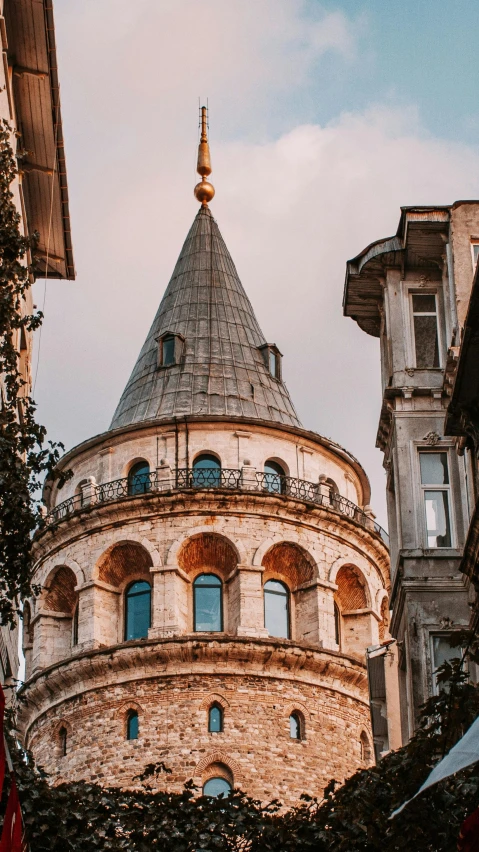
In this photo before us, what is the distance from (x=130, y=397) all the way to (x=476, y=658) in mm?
39883

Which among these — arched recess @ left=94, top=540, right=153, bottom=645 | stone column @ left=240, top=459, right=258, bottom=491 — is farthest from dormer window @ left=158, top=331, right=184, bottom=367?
arched recess @ left=94, top=540, right=153, bottom=645

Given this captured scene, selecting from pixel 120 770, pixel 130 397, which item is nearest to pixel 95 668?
pixel 120 770

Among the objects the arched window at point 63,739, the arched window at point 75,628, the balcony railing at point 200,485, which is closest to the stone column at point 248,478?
the balcony railing at point 200,485

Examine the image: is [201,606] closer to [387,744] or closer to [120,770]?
[120,770]

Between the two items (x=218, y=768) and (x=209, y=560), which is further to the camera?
(x=209, y=560)

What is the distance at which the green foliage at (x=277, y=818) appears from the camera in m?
19.0

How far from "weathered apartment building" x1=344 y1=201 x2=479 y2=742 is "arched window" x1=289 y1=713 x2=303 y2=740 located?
20.0 metres

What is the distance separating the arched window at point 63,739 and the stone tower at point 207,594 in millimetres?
80

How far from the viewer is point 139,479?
2101 inches

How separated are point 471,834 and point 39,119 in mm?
20959

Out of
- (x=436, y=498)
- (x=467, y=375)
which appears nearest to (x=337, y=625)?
(x=436, y=498)

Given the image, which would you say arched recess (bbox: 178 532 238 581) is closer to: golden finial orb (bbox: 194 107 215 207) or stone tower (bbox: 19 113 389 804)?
stone tower (bbox: 19 113 389 804)

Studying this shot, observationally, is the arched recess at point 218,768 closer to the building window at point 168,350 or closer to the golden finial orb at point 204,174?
the building window at point 168,350

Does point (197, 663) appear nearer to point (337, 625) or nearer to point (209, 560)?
point (209, 560)
